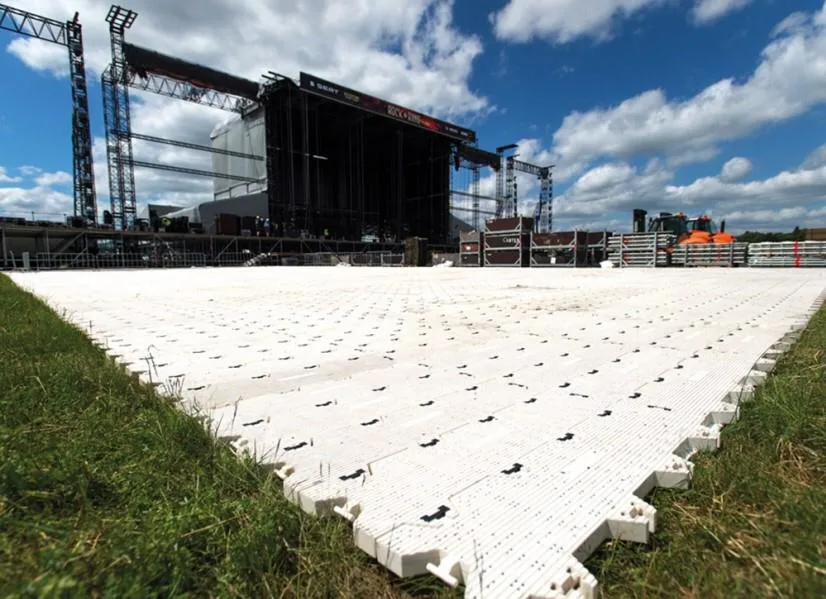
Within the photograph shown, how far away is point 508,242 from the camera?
2389 centimetres

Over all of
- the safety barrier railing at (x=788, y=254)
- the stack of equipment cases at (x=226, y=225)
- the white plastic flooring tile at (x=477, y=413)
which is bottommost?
the white plastic flooring tile at (x=477, y=413)

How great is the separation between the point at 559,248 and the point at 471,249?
5632 millimetres

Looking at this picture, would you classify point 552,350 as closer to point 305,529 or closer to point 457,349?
point 457,349

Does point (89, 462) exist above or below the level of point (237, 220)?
below

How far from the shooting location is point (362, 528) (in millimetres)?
1169

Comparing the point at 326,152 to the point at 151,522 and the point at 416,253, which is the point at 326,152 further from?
the point at 151,522

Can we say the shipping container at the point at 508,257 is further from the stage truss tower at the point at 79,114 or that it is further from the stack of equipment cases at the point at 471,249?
the stage truss tower at the point at 79,114

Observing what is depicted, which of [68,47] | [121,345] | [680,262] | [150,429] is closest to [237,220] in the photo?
[68,47]

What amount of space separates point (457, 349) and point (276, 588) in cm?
246

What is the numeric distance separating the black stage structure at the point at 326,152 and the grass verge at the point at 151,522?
34801 mm

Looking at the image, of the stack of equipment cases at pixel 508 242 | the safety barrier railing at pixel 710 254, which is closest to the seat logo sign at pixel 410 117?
the stack of equipment cases at pixel 508 242

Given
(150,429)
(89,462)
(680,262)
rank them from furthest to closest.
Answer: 1. (680,262)
2. (150,429)
3. (89,462)

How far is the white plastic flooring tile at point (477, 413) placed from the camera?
1157mm

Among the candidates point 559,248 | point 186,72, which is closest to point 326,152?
point 186,72
